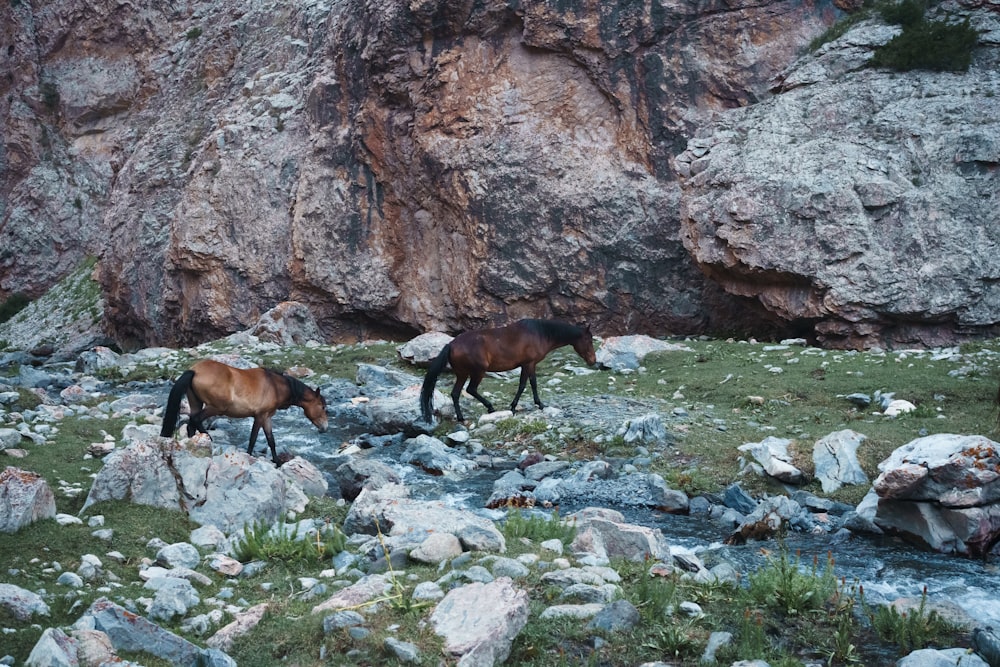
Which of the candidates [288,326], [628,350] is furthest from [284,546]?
[288,326]

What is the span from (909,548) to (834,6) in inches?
693

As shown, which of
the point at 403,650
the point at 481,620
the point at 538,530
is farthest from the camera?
the point at 538,530

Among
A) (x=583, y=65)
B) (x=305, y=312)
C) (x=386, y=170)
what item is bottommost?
(x=305, y=312)

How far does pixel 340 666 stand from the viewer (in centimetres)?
546

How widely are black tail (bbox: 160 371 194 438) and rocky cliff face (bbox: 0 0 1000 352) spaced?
41.6 ft

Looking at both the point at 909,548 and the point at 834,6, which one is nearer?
the point at 909,548

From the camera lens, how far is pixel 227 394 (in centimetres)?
1194

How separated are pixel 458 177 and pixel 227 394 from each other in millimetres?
14081

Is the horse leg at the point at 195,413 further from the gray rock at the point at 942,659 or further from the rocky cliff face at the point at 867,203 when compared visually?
the rocky cliff face at the point at 867,203

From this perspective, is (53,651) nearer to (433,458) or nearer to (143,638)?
(143,638)

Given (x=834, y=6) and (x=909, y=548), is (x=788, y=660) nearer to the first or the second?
(x=909, y=548)

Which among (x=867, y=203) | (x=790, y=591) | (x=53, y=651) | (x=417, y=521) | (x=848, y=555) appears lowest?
(x=848, y=555)

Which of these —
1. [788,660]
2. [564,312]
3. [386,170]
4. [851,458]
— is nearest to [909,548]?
[851,458]

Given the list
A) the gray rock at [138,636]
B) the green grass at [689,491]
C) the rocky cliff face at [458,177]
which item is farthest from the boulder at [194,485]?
the rocky cliff face at [458,177]
